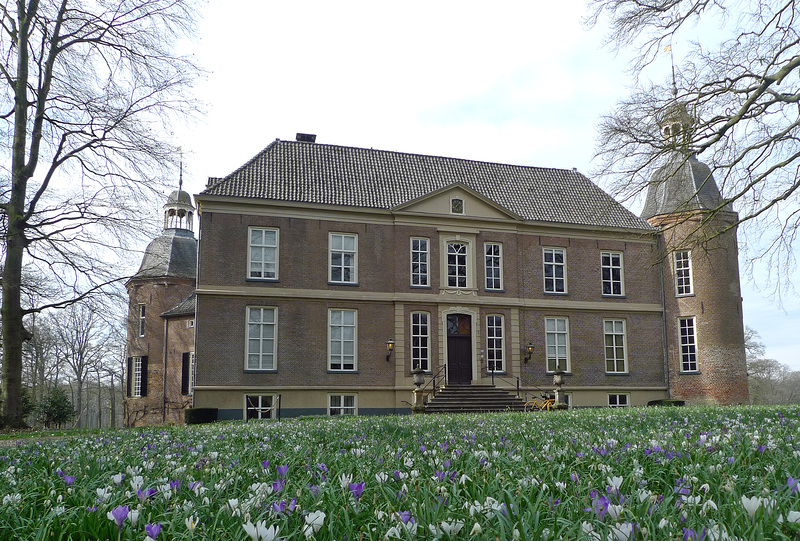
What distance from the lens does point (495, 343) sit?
90.0ft

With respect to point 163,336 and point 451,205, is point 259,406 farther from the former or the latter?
point 163,336

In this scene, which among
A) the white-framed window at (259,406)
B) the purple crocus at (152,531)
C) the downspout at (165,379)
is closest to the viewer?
the purple crocus at (152,531)

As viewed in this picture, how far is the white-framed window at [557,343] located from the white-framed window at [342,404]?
351 inches

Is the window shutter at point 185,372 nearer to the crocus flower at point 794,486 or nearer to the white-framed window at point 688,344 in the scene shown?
the white-framed window at point 688,344

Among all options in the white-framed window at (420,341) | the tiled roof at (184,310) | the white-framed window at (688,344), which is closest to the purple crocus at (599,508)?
the white-framed window at (420,341)

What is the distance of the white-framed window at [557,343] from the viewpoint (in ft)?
92.6

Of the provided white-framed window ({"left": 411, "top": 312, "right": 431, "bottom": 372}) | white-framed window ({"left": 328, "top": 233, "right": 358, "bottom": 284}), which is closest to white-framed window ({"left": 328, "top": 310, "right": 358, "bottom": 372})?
white-framed window ({"left": 328, "top": 233, "right": 358, "bottom": 284})

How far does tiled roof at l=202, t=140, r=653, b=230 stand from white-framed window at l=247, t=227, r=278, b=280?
4.89 ft

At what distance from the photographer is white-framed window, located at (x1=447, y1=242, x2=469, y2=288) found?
2742 cm

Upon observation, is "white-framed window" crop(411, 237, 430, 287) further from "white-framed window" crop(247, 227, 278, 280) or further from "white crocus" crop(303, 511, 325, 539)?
"white crocus" crop(303, 511, 325, 539)

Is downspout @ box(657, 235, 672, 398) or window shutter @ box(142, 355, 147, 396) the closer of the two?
downspout @ box(657, 235, 672, 398)

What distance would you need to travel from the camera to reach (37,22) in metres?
18.9

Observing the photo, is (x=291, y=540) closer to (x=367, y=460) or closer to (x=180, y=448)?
(x=367, y=460)

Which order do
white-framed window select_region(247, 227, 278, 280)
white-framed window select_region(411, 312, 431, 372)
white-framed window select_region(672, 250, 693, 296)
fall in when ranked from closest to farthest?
white-framed window select_region(247, 227, 278, 280), white-framed window select_region(411, 312, 431, 372), white-framed window select_region(672, 250, 693, 296)
